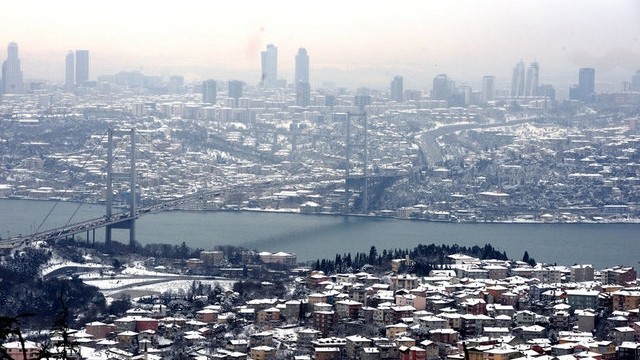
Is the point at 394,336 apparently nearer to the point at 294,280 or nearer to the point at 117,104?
the point at 294,280

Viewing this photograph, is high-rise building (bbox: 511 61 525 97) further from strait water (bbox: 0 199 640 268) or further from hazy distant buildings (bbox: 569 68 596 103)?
strait water (bbox: 0 199 640 268)

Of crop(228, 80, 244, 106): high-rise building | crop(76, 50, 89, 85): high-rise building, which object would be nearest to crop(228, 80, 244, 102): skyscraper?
crop(228, 80, 244, 106): high-rise building

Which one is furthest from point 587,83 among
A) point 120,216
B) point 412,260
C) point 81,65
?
point 412,260

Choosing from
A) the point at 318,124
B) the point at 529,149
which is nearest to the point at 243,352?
the point at 529,149

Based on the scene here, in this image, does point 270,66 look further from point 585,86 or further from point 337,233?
point 337,233

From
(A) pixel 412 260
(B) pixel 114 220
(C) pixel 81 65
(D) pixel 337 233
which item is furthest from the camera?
(C) pixel 81 65

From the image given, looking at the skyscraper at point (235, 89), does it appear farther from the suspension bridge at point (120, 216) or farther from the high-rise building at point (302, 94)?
the suspension bridge at point (120, 216)

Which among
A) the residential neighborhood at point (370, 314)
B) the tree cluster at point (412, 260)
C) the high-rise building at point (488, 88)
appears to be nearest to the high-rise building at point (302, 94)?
the high-rise building at point (488, 88)

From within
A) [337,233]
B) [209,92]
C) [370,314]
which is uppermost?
[209,92]
